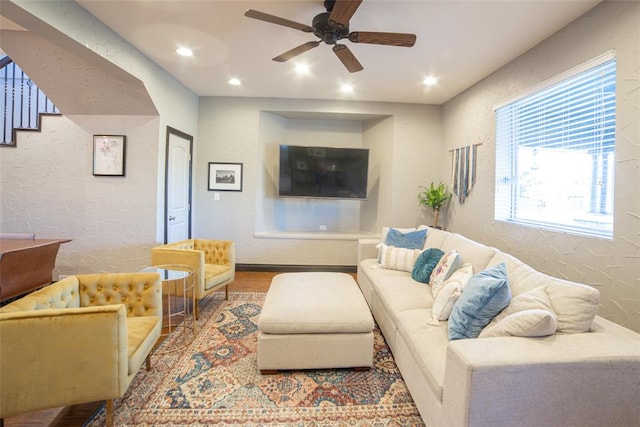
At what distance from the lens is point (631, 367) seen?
1.11 m

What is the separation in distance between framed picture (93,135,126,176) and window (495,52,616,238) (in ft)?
14.8

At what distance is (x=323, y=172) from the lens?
14.7 feet

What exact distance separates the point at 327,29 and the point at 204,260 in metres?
2.44

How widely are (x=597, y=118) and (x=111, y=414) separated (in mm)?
3711

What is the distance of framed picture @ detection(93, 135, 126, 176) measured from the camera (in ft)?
11.2

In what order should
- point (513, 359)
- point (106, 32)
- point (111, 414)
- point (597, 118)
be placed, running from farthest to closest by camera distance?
1. point (106, 32)
2. point (597, 118)
3. point (111, 414)
4. point (513, 359)

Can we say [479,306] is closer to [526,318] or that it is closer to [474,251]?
[526,318]

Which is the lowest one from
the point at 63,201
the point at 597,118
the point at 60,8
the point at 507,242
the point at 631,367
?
the point at 631,367

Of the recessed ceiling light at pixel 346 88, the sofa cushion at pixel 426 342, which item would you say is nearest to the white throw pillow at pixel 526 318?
the sofa cushion at pixel 426 342

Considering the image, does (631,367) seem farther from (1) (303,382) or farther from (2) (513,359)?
(1) (303,382)

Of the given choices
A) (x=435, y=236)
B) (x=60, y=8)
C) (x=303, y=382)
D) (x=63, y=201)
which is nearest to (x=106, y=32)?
(x=60, y=8)

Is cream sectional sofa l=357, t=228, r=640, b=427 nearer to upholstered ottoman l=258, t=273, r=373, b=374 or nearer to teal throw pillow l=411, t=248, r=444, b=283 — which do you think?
upholstered ottoman l=258, t=273, r=373, b=374

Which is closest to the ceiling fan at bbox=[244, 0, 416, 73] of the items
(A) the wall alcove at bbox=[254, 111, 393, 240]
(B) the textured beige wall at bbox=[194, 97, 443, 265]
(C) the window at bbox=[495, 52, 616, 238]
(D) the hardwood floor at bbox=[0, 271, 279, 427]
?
(C) the window at bbox=[495, 52, 616, 238]

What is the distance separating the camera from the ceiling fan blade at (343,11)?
1684mm
